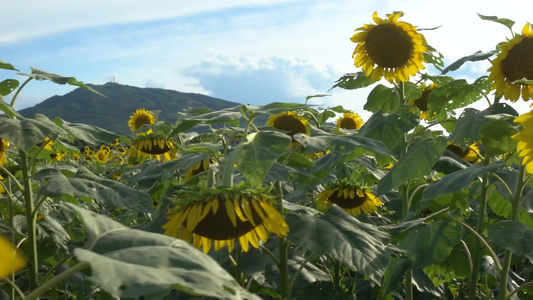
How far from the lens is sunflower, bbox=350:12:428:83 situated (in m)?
3.20

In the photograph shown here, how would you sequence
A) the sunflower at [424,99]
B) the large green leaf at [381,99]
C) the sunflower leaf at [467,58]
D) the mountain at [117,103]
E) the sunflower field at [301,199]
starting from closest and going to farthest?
Answer: the sunflower field at [301,199], the sunflower leaf at [467,58], the large green leaf at [381,99], the sunflower at [424,99], the mountain at [117,103]

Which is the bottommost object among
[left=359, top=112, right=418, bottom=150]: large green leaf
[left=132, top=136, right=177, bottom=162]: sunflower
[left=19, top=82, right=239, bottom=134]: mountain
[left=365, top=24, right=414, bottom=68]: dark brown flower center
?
[left=19, top=82, right=239, bottom=134]: mountain

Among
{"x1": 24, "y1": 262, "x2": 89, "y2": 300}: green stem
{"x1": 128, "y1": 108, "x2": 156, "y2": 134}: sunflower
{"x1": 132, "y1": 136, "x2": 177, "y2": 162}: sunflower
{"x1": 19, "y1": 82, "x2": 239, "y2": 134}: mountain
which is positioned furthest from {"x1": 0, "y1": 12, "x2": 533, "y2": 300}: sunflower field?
{"x1": 19, "y1": 82, "x2": 239, "y2": 134}: mountain

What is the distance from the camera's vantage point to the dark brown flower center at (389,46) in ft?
10.5

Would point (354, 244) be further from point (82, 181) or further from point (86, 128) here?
point (86, 128)

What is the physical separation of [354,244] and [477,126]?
87 cm

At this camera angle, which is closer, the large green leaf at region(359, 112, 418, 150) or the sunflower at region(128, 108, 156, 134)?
the large green leaf at region(359, 112, 418, 150)

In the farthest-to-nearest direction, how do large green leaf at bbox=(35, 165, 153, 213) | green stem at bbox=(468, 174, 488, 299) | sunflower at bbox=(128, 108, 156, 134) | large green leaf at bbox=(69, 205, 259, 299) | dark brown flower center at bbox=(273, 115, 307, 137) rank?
1. sunflower at bbox=(128, 108, 156, 134)
2. dark brown flower center at bbox=(273, 115, 307, 137)
3. green stem at bbox=(468, 174, 488, 299)
4. large green leaf at bbox=(35, 165, 153, 213)
5. large green leaf at bbox=(69, 205, 259, 299)

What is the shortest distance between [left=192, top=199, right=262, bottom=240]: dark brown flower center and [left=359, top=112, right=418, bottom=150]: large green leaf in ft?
3.36

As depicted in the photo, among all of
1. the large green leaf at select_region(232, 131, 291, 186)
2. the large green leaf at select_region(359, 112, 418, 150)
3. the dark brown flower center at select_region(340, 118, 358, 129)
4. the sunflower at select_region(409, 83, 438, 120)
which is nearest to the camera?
the large green leaf at select_region(232, 131, 291, 186)

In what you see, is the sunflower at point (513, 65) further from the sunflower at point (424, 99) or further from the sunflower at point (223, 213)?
the sunflower at point (223, 213)

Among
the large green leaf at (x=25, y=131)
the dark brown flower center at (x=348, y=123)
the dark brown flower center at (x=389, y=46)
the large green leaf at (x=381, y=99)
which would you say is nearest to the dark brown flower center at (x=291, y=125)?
the large green leaf at (x=381, y=99)

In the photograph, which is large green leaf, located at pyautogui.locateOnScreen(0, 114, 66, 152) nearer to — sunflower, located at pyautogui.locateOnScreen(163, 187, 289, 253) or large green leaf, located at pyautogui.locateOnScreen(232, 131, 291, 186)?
sunflower, located at pyautogui.locateOnScreen(163, 187, 289, 253)

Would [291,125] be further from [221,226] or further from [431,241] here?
[221,226]
